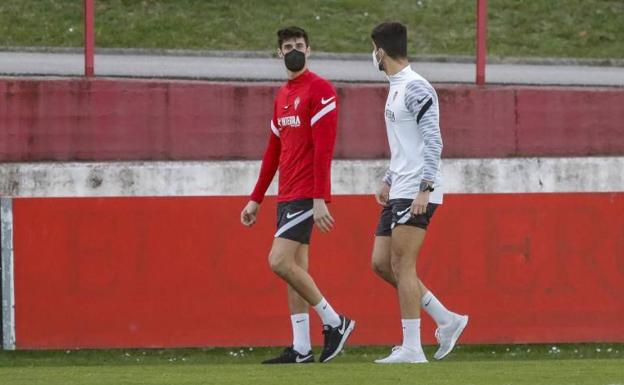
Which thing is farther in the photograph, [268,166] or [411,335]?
[268,166]

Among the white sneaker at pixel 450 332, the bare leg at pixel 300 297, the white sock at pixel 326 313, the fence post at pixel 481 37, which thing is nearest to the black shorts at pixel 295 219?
the bare leg at pixel 300 297

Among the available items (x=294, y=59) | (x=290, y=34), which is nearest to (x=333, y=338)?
(x=294, y=59)

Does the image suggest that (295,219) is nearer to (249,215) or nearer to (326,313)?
(249,215)

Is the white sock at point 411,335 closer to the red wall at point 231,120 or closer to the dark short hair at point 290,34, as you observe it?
the dark short hair at point 290,34

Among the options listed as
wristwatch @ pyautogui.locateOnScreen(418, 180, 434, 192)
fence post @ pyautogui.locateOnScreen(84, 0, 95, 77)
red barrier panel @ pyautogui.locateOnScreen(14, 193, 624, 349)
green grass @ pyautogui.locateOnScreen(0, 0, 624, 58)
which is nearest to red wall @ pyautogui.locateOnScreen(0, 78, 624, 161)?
fence post @ pyautogui.locateOnScreen(84, 0, 95, 77)

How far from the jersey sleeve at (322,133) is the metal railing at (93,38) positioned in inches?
213

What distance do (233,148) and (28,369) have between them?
5358 mm

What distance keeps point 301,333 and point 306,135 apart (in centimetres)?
112

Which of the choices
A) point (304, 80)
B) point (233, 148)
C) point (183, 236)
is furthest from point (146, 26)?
point (304, 80)

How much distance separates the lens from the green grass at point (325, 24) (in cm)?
1880

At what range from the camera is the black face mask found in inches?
324

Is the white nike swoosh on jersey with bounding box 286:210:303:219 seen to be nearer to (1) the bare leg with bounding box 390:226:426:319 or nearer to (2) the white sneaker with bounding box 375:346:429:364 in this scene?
(1) the bare leg with bounding box 390:226:426:319

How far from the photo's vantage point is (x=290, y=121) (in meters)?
8.32

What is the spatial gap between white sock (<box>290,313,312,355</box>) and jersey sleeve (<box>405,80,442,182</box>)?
50.7 inches
